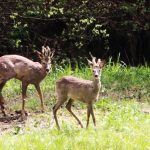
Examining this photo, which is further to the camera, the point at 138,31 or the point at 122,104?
the point at 138,31

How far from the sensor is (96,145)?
26.6ft

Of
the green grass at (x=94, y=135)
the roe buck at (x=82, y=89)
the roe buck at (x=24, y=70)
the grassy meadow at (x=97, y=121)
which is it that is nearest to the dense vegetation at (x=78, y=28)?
the grassy meadow at (x=97, y=121)

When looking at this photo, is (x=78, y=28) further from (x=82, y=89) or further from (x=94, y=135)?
(x=94, y=135)

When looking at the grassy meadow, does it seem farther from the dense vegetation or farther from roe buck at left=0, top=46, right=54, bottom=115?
the dense vegetation

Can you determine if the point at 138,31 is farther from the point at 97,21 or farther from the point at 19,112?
the point at 19,112

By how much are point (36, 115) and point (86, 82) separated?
1516 millimetres

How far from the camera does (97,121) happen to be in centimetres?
985

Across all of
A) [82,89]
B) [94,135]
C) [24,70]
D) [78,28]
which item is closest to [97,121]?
[82,89]

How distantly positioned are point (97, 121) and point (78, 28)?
8.84m

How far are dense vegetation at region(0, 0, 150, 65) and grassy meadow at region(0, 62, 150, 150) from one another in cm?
372

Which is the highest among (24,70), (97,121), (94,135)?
(24,70)

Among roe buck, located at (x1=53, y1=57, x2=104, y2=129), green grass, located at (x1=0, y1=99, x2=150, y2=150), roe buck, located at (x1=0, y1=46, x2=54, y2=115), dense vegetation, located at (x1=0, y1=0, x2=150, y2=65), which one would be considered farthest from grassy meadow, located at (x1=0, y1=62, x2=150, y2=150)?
dense vegetation, located at (x1=0, y1=0, x2=150, y2=65)

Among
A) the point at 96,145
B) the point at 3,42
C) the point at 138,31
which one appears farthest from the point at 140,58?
the point at 96,145

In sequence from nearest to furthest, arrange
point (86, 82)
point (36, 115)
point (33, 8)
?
point (86, 82) → point (36, 115) → point (33, 8)
